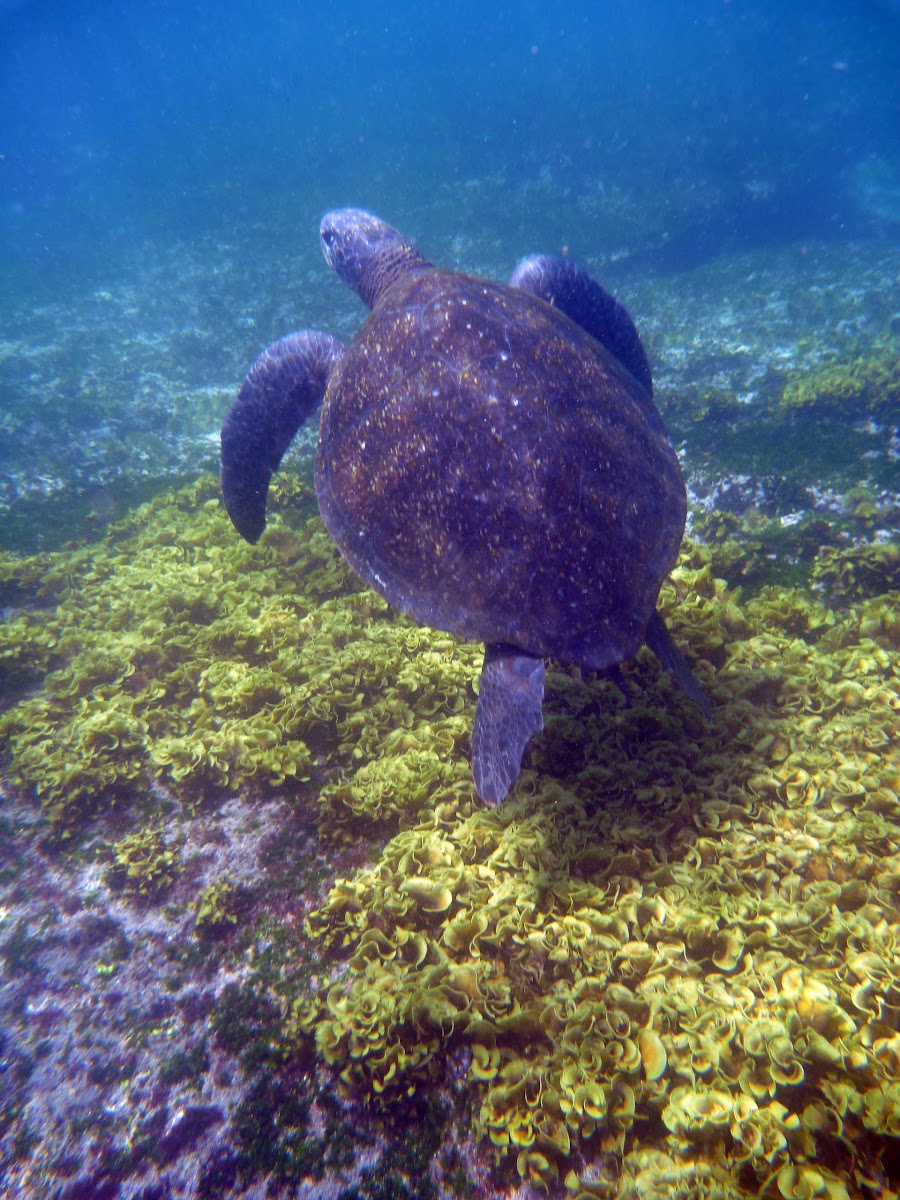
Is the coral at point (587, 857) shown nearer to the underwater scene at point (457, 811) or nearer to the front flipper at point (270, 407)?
the underwater scene at point (457, 811)

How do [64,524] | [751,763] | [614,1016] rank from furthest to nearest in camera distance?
[64,524] < [751,763] < [614,1016]

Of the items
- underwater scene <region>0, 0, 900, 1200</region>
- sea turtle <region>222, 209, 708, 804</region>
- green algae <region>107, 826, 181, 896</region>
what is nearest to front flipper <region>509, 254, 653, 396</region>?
underwater scene <region>0, 0, 900, 1200</region>

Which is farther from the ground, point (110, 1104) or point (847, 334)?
point (847, 334)

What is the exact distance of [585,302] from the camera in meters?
5.01

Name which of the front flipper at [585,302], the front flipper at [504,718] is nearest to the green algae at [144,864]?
the front flipper at [504,718]

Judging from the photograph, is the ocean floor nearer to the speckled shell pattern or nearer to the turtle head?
the speckled shell pattern

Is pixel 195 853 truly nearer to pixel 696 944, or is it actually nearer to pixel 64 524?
pixel 696 944

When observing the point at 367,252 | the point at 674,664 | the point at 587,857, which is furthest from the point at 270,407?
the point at 587,857

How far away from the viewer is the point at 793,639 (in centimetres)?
385

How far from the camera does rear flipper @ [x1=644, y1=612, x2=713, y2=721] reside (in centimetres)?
284

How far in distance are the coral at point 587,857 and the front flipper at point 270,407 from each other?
1202 mm

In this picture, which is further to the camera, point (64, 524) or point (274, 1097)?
point (64, 524)

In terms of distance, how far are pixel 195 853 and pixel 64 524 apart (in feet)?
23.6

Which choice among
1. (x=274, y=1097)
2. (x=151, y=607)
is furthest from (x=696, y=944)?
(x=151, y=607)
